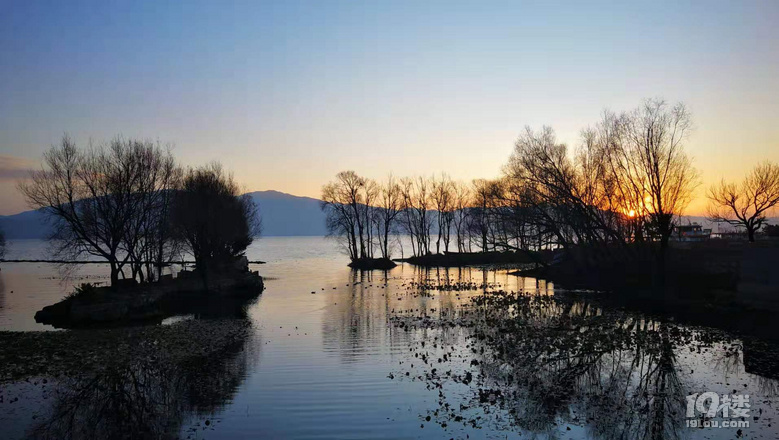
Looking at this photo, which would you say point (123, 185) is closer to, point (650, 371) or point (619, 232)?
point (650, 371)

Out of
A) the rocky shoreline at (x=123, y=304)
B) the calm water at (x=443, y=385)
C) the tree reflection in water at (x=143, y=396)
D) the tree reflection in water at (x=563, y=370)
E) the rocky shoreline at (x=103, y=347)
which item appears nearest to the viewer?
the calm water at (x=443, y=385)

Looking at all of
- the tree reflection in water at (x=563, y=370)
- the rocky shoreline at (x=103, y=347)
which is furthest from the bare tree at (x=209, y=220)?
the tree reflection in water at (x=563, y=370)

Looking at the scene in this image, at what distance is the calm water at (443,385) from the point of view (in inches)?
532

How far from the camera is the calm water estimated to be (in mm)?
13516

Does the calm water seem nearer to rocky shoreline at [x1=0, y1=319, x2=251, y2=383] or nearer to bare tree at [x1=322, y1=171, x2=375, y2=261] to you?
rocky shoreline at [x1=0, y1=319, x2=251, y2=383]

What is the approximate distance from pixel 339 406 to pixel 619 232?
154 feet

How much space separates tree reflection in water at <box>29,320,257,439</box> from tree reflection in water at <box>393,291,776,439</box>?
696 cm

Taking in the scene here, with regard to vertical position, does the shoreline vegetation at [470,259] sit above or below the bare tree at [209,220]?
below

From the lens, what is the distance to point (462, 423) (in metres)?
13.5

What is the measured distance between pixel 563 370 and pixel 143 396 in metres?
14.5

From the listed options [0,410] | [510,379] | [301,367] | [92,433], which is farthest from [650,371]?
[0,410]

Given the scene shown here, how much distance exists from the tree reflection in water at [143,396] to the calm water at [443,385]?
0.08 metres

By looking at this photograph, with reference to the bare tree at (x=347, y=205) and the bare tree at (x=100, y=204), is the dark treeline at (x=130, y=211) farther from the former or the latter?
the bare tree at (x=347, y=205)

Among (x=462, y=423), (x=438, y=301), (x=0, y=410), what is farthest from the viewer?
(x=438, y=301)
